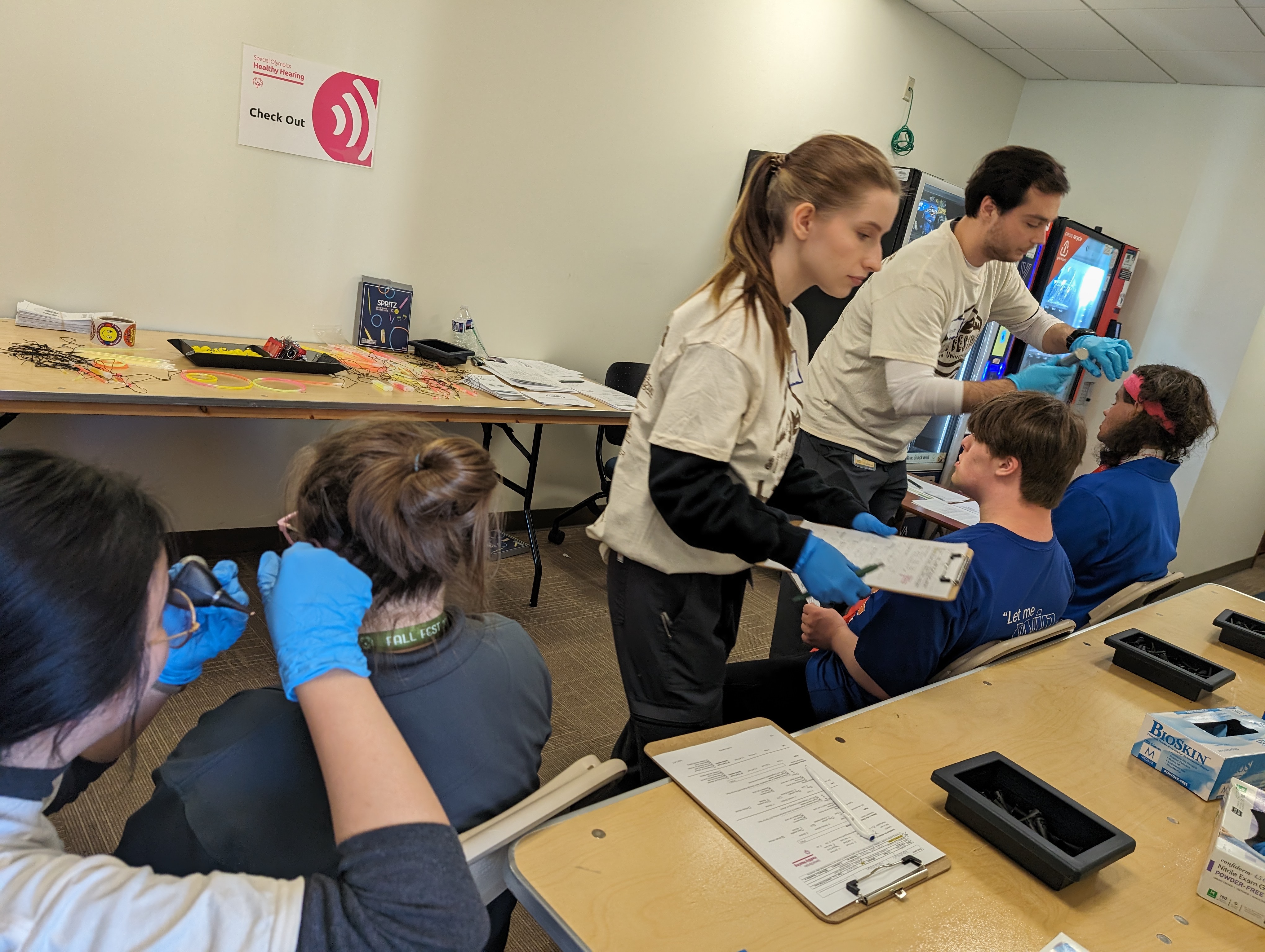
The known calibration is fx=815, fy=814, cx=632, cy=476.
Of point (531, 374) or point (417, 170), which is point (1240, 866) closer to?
point (531, 374)

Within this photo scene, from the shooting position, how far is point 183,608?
2.56 feet

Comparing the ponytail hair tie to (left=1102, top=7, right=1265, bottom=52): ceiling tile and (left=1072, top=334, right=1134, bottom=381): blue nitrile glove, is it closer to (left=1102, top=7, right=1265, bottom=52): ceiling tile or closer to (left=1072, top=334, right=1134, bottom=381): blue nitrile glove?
(left=1072, top=334, right=1134, bottom=381): blue nitrile glove

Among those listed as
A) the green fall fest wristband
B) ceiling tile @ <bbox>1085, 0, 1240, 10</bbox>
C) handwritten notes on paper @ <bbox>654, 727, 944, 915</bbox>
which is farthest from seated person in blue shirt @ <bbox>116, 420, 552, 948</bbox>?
ceiling tile @ <bbox>1085, 0, 1240, 10</bbox>

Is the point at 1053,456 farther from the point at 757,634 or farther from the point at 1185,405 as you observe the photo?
the point at 757,634

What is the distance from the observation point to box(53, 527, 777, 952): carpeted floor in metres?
1.76

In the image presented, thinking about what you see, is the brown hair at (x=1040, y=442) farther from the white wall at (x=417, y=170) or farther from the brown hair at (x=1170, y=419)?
the white wall at (x=417, y=170)

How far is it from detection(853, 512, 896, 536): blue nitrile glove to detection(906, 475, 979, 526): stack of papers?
1049 millimetres

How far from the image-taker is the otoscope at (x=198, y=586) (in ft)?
2.60

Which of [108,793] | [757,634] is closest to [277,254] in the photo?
[108,793]

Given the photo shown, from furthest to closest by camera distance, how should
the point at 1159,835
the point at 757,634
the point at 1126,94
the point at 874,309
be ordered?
the point at 1126,94
the point at 757,634
the point at 874,309
the point at 1159,835

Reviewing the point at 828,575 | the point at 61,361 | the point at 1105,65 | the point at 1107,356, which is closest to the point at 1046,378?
the point at 1107,356

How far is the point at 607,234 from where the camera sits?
3670 mm

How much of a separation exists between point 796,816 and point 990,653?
2.17 ft

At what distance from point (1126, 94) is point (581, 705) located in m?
4.81
